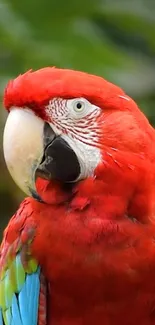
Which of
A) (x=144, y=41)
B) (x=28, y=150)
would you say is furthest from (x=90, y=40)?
(x=28, y=150)

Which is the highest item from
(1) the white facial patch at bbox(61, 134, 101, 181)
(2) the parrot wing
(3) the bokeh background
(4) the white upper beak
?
(3) the bokeh background

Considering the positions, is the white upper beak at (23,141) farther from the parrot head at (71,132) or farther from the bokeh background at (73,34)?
the bokeh background at (73,34)

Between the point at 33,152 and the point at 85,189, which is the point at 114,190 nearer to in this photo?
the point at 85,189

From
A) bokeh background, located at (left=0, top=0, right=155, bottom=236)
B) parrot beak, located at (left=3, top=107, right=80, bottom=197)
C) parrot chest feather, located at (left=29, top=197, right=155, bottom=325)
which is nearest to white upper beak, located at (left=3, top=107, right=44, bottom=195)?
parrot beak, located at (left=3, top=107, right=80, bottom=197)

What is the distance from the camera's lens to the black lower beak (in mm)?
1449

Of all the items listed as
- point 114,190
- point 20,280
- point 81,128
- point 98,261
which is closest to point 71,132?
point 81,128

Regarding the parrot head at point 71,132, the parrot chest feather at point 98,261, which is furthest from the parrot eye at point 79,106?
the parrot chest feather at point 98,261

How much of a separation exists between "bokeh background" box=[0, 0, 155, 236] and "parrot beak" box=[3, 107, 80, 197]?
42 centimetres

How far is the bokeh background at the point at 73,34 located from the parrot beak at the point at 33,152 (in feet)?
1.38

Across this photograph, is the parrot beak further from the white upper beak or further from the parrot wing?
the parrot wing

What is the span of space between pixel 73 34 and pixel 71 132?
1.56 ft

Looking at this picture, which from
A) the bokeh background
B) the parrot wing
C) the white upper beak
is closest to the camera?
the white upper beak

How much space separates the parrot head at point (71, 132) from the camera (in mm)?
1431

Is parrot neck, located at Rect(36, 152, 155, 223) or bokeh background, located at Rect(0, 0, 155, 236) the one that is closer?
parrot neck, located at Rect(36, 152, 155, 223)
